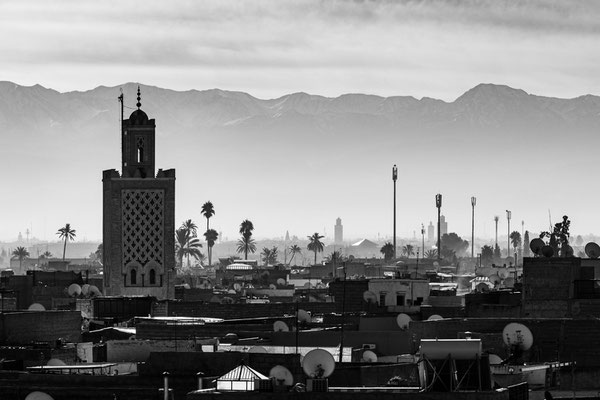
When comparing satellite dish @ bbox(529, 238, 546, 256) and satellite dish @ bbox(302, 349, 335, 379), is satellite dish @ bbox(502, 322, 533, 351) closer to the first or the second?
satellite dish @ bbox(302, 349, 335, 379)

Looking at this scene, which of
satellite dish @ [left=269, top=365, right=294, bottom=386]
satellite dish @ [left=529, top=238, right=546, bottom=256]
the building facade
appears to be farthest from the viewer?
the building facade

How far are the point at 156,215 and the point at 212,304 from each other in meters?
6.57

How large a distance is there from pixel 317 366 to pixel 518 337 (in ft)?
36.5

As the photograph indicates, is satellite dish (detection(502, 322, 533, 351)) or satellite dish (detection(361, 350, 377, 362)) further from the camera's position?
satellite dish (detection(361, 350, 377, 362))

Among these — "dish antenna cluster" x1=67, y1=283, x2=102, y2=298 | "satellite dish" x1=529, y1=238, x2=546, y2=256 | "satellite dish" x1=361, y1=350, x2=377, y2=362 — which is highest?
"satellite dish" x1=529, y1=238, x2=546, y2=256

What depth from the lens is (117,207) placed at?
243ft

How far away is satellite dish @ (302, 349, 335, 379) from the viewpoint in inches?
1238

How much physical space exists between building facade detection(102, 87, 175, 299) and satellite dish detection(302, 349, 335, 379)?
42114 mm

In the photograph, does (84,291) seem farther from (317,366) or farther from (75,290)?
(317,366)

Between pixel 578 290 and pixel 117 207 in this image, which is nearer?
pixel 578 290

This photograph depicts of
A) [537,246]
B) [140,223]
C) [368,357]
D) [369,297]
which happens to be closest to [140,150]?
[140,223]

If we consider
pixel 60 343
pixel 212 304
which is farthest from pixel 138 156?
pixel 60 343

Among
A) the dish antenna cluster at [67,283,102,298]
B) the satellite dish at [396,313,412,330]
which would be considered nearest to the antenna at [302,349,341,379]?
the satellite dish at [396,313,412,330]

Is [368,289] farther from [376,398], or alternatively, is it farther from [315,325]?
[376,398]
